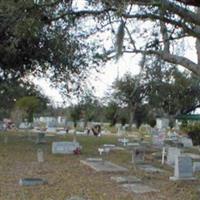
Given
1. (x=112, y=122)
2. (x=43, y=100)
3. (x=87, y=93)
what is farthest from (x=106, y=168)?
(x=112, y=122)

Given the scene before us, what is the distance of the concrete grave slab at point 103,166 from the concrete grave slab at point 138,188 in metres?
2.57

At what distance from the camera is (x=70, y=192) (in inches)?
Answer: 370

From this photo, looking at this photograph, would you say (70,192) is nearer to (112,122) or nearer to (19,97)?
(19,97)

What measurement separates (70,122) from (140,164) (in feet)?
149

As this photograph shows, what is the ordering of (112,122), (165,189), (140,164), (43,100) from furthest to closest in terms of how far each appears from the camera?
1. (112,122)
2. (43,100)
3. (140,164)
4. (165,189)

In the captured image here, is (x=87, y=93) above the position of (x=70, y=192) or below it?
above

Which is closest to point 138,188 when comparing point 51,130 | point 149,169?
point 149,169

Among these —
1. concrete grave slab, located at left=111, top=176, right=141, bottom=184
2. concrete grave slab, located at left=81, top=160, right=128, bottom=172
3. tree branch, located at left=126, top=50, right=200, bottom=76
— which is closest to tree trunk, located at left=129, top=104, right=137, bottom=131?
concrete grave slab, located at left=81, top=160, right=128, bottom=172

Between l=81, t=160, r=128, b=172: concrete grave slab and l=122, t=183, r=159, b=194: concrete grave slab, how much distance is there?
257cm

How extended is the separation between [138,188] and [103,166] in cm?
392

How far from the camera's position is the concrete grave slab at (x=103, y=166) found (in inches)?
518

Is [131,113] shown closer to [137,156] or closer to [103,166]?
[137,156]

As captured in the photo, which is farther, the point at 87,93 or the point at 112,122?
the point at 112,122

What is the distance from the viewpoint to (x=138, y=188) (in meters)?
10.0
